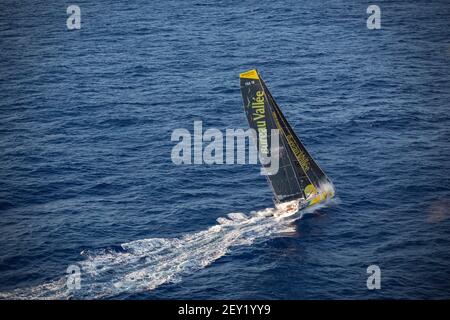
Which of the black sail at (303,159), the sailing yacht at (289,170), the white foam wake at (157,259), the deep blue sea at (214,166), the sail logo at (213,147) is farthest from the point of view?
the sail logo at (213,147)

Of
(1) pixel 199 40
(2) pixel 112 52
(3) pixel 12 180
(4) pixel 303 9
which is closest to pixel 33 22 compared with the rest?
(2) pixel 112 52

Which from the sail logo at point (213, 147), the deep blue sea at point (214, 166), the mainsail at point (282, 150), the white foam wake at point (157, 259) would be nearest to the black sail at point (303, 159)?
the mainsail at point (282, 150)

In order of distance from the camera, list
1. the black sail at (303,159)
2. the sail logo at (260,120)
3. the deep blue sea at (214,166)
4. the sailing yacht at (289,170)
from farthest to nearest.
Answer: the black sail at (303,159)
the sailing yacht at (289,170)
the sail logo at (260,120)
the deep blue sea at (214,166)

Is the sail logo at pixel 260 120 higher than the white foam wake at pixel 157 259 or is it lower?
higher

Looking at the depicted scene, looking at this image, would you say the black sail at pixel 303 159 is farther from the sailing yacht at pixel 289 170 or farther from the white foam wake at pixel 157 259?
the white foam wake at pixel 157 259

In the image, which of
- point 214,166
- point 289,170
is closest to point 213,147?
point 214,166
